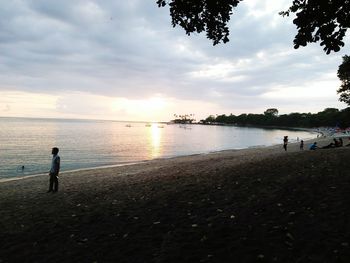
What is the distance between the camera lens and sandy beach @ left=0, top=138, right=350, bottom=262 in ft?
22.2

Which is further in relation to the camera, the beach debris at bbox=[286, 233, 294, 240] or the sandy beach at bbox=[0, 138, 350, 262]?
the beach debris at bbox=[286, 233, 294, 240]

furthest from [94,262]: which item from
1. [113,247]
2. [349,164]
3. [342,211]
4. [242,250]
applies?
[349,164]

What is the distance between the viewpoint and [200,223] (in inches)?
333

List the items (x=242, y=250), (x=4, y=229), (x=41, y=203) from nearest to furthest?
1. (x=242, y=250)
2. (x=4, y=229)
3. (x=41, y=203)

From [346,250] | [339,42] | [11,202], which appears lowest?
[11,202]

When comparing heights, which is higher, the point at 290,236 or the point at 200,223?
the point at 290,236

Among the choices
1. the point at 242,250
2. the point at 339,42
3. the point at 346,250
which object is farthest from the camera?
the point at 339,42

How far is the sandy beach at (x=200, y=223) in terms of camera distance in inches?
267

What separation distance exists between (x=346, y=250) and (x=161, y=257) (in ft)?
11.6

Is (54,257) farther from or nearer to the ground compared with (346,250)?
nearer to the ground

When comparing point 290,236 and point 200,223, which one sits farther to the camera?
point 200,223

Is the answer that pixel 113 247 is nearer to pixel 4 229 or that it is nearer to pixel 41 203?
pixel 4 229

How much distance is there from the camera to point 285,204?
9102 mm

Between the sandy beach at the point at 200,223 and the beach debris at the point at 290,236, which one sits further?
the beach debris at the point at 290,236
